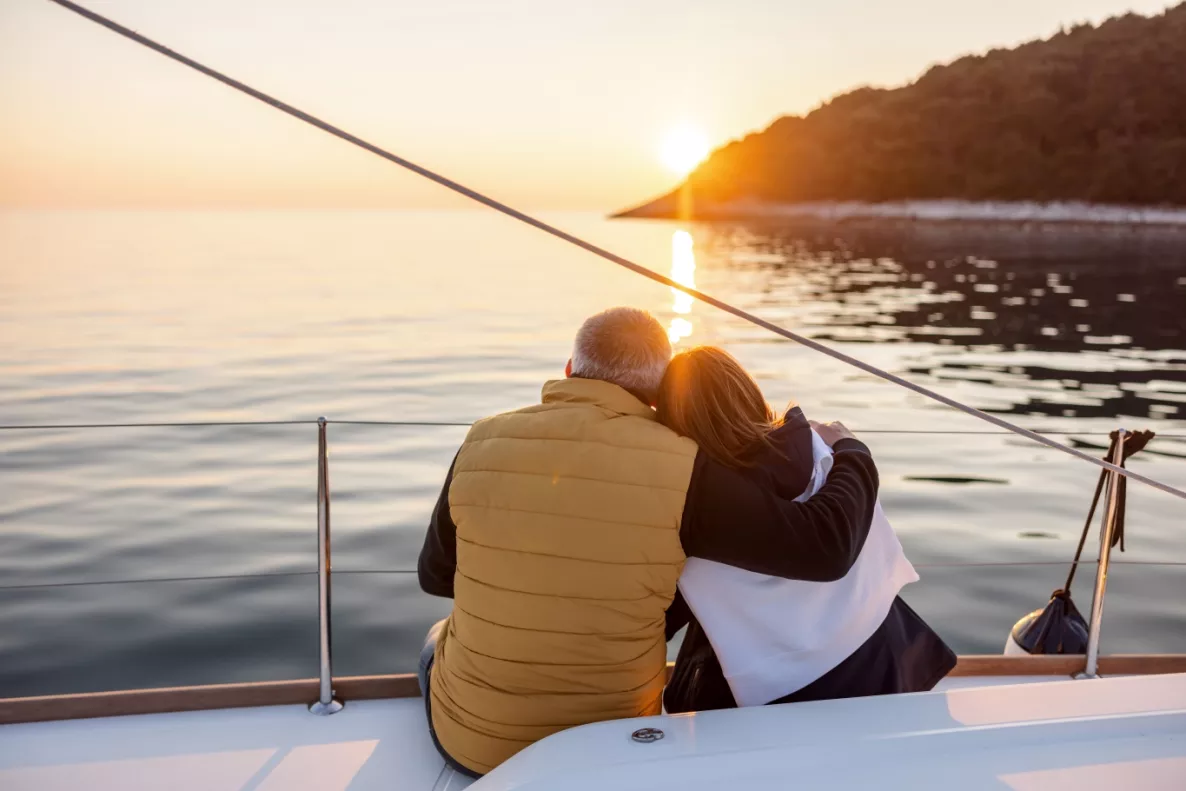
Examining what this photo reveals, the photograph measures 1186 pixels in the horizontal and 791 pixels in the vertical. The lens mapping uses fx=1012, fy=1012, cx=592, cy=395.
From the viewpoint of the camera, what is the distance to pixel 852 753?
4.28 feet

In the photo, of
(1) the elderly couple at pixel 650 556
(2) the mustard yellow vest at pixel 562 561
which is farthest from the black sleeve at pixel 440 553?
(2) the mustard yellow vest at pixel 562 561

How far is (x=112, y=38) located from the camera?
1536 mm

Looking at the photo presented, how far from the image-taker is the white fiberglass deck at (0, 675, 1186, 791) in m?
1.26

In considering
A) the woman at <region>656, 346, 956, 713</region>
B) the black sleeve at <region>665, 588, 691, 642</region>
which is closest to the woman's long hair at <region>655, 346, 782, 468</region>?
the woman at <region>656, 346, 956, 713</region>

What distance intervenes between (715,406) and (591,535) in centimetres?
29

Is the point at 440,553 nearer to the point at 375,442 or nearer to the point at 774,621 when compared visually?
the point at 774,621

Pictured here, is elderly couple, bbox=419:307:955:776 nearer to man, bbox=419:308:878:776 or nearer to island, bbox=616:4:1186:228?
man, bbox=419:308:878:776

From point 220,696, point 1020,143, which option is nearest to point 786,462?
point 220,696

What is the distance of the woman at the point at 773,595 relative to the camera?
1.60 m

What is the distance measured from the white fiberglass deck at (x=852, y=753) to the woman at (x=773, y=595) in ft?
0.51

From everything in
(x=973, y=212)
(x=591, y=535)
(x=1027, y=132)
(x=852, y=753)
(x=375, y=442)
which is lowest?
(x=375, y=442)

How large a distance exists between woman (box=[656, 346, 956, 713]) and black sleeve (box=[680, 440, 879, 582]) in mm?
53

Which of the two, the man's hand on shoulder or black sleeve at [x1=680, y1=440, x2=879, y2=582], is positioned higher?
the man's hand on shoulder

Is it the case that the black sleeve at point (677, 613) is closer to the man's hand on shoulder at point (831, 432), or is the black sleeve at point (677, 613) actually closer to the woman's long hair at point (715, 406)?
the woman's long hair at point (715, 406)
